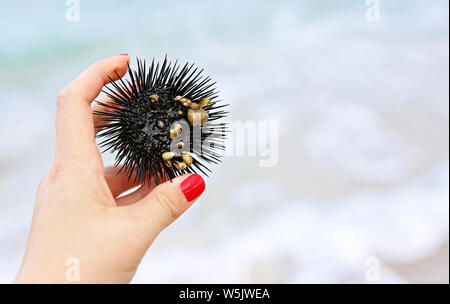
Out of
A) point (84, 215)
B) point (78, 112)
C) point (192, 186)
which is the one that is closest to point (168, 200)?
point (192, 186)

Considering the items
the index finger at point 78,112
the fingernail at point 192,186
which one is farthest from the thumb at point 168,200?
the index finger at point 78,112

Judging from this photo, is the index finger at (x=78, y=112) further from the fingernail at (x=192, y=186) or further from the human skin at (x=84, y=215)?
the fingernail at (x=192, y=186)

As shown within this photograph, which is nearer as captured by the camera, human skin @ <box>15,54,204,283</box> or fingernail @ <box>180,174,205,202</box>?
human skin @ <box>15,54,204,283</box>

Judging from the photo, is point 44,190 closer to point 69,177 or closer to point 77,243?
point 69,177

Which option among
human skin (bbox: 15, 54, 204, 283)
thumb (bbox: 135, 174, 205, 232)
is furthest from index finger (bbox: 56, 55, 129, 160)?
thumb (bbox: 135, 174, 205, 232)

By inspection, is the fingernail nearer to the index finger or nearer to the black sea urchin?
the black sea urchin

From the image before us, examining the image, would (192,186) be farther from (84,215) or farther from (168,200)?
(84,215)
